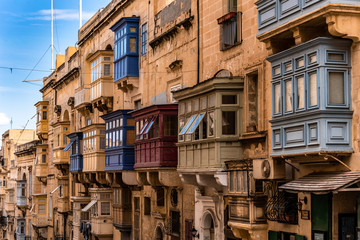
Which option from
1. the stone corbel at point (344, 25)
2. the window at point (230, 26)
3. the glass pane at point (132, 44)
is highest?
the glass pane at point (132, 44)

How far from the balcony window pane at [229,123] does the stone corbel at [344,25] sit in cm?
613

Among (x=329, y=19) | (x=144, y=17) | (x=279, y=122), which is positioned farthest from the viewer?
(x=144, y=17)

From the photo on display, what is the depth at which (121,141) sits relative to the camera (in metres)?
30.9

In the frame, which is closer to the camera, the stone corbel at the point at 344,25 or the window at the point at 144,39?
the stone corbel at the point at 344,25

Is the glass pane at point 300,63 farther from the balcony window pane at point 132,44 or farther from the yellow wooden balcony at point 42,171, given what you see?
the yellow wooden balcony at point 42,171

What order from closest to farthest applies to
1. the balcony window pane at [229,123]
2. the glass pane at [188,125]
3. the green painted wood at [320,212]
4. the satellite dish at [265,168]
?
the green painted wood at [320,212]
the satellite dish at [265,168]
the balcony window pane at [229,123]
the glass pane at [188,125]

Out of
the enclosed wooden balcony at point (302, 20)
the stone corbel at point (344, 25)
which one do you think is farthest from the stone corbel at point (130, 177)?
the stone corbel at point (344, 25)

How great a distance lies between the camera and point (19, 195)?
67188 millimetres

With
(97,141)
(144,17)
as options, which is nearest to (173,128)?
(144,17)

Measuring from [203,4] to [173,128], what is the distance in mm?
4543

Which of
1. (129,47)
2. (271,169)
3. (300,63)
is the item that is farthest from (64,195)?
(300,63)

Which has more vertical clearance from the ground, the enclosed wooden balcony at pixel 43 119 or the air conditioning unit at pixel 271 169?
the enclosed wooden balcony at pixel 43 119

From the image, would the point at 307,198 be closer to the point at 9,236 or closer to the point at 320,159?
the point at 320,159

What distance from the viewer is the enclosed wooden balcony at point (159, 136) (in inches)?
992
